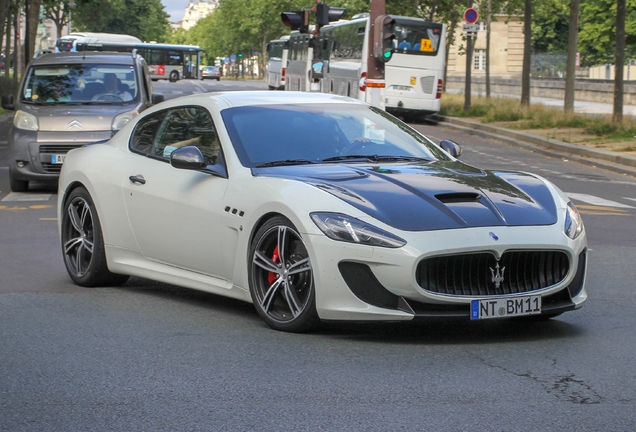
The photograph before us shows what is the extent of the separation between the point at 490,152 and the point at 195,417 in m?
21.3

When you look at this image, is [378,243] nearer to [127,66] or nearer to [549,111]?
[127,66]

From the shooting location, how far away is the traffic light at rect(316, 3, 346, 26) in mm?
25000

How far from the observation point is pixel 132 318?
6895 millimetres

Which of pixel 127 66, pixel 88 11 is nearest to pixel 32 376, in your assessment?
pixel 127 66

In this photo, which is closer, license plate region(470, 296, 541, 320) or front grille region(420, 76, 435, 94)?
license plate region(470, 296, 541, 320)

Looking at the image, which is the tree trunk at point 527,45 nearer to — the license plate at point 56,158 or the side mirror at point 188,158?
the license plate at point 56,158

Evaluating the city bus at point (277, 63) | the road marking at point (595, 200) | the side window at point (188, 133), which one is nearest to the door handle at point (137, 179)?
the side window at point (188, 133)

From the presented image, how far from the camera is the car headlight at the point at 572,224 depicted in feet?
20.8

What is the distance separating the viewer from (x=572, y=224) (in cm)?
645

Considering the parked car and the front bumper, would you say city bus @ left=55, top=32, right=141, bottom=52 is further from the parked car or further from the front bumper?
the front bumper

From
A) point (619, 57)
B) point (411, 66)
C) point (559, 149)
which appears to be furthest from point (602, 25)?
point (559, 149)

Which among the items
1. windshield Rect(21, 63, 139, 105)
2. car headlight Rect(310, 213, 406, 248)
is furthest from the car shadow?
windshield Rect(21, 63, 139, 105)

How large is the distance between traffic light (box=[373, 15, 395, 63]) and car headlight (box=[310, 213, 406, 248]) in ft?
51.2

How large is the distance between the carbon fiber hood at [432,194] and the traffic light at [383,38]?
14.6 meters
